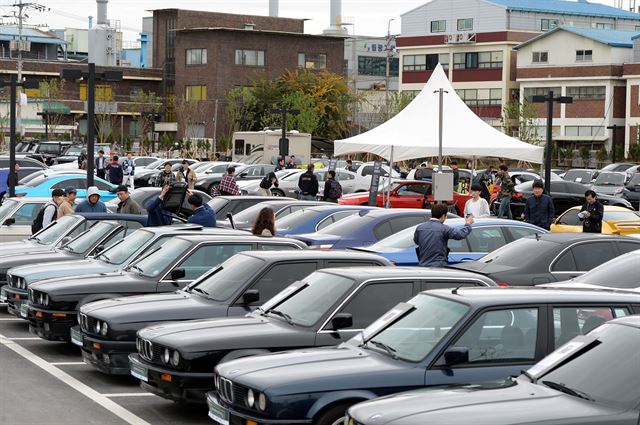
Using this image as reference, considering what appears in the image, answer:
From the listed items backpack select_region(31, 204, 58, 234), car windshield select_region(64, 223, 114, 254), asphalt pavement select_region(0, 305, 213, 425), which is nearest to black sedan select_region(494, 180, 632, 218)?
backpack select_region(31, 204, 58, 234)

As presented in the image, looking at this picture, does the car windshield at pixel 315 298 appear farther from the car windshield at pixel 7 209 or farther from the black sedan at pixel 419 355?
the car windshield at pixel 7 209

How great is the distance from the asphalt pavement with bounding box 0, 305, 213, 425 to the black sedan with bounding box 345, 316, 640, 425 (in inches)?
151

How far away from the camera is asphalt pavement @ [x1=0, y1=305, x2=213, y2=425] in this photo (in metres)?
10.7

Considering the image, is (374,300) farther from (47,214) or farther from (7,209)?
(7,209)

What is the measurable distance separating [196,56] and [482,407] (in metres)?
91.0

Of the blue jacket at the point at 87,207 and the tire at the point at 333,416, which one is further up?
the blue jacket at the point at 87,207

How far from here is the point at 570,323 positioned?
916 cm

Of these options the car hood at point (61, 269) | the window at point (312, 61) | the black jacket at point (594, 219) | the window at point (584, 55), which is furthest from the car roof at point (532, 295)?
the window at point (312, 61)

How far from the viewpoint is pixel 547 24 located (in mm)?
95062

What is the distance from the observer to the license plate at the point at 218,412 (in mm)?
9031

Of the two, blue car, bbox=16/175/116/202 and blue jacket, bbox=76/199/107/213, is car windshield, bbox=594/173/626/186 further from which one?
blue jacket, bbox=76/199/107/213

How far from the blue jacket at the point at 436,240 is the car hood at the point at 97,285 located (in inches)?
141

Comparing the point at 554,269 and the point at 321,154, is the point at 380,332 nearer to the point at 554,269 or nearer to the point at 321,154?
the point at 554,269

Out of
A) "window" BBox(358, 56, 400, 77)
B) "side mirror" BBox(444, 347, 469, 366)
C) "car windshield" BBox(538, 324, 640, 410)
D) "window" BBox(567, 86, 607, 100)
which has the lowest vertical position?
"side mirror" BBox(444, 347, 469, 366)
